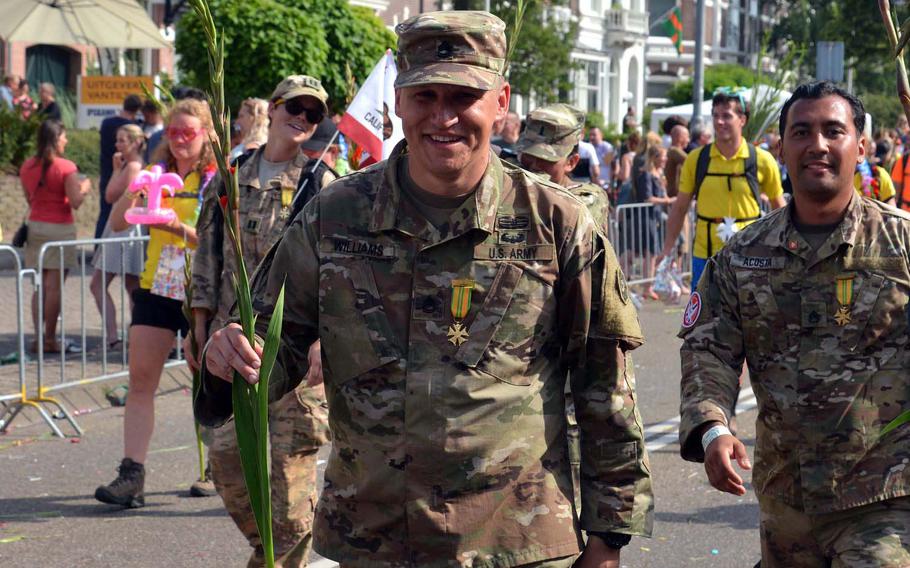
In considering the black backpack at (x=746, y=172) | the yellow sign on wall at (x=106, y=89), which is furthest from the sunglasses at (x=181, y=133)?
the yellow sign on wall at (x=106, y=89)

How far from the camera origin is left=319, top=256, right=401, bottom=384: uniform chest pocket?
3.15 m

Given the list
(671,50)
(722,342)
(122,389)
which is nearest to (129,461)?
(122,389)

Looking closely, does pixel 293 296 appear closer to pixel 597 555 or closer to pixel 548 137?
pixel 597 555

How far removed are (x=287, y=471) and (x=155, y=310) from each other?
1.82 m

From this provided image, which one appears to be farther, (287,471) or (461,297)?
(287,471)

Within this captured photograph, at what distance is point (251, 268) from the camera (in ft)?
19.0

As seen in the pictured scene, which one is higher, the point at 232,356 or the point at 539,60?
the point at 539,60

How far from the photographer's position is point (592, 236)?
3.26 meters

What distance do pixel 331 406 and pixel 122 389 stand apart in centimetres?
706

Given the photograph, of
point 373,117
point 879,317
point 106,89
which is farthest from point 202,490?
point 106,89

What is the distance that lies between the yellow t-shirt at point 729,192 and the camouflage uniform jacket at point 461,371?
643cm

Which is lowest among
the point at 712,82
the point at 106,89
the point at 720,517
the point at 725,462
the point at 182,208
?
the point at 720,517

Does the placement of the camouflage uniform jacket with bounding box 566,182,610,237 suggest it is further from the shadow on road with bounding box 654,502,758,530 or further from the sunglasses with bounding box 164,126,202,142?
the sunglasses with bounding box 164,126,202,142

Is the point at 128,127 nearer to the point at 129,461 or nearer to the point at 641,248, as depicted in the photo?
the point at 129,461
